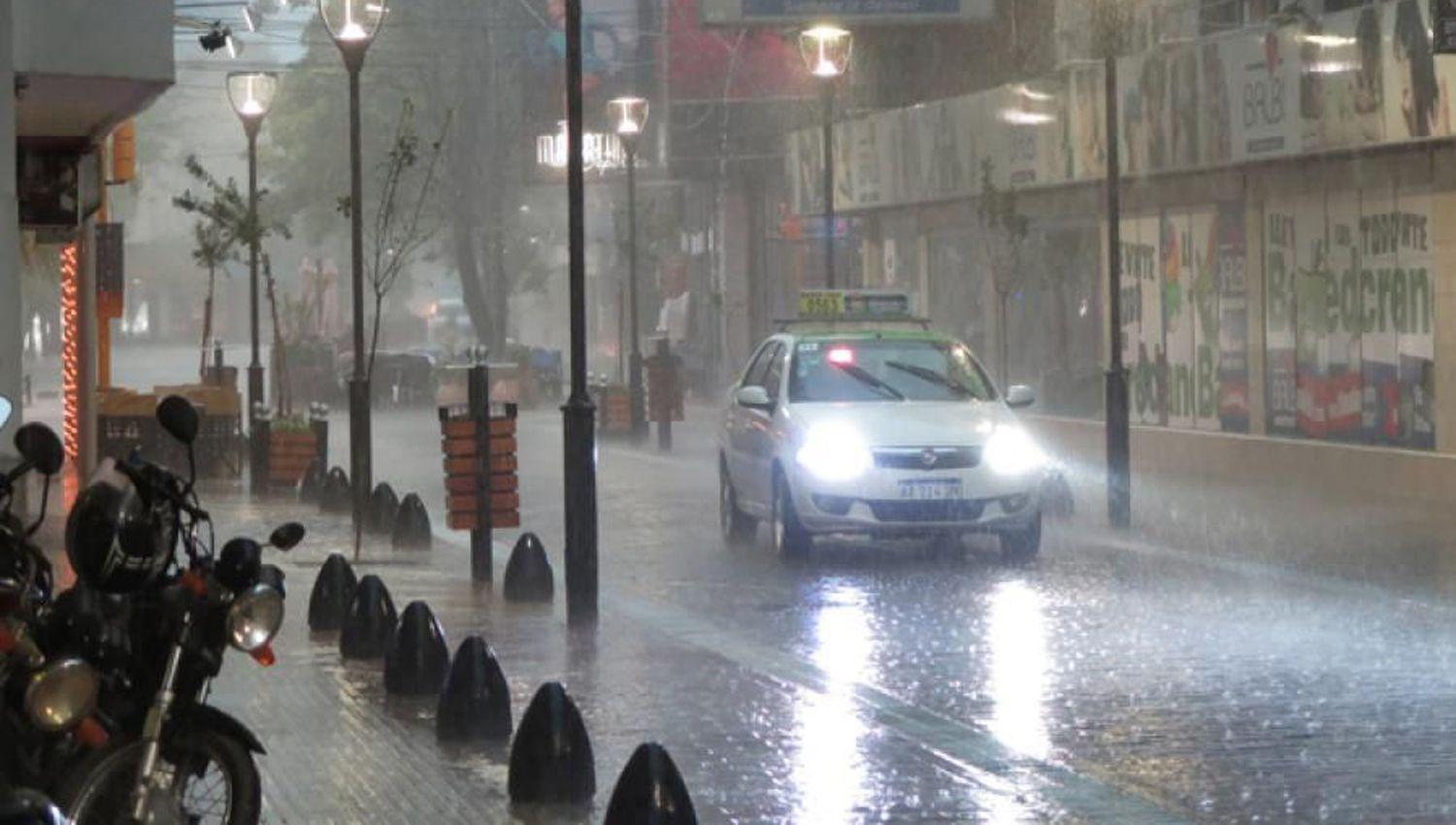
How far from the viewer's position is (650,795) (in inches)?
336

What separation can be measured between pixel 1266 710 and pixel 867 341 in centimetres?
957

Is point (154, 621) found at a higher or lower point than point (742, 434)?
lower

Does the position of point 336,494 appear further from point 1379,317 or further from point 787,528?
point 1379,317

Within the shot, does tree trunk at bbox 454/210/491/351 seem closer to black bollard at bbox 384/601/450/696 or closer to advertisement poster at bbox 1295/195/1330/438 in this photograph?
advertisement poster at bbox 1295/195/1330/438

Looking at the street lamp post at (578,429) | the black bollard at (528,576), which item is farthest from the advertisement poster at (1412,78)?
the street lamp post at (578,429)

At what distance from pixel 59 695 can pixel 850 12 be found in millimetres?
27590

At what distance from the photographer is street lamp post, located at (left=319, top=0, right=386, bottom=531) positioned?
21.2 meters

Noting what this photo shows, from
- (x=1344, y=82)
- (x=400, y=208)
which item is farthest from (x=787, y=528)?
(x=400, y=208)

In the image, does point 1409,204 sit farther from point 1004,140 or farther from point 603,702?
point 603,702

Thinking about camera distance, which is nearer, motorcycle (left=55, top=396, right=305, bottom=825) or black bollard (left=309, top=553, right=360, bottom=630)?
motorcycle (left=55, top=396, right=305, bottom=825)

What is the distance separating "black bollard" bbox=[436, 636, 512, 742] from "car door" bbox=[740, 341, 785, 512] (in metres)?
9.26

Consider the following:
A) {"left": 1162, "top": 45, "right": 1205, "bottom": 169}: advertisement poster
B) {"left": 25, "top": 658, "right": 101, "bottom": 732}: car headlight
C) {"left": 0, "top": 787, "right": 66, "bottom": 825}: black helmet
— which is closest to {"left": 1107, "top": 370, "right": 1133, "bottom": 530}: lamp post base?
{"left": 1162, "top": 45, "right": 1205, "bottom": 169}: advertisement poster

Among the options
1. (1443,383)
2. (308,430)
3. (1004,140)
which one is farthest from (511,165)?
(1443,383)

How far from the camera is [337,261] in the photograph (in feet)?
347
